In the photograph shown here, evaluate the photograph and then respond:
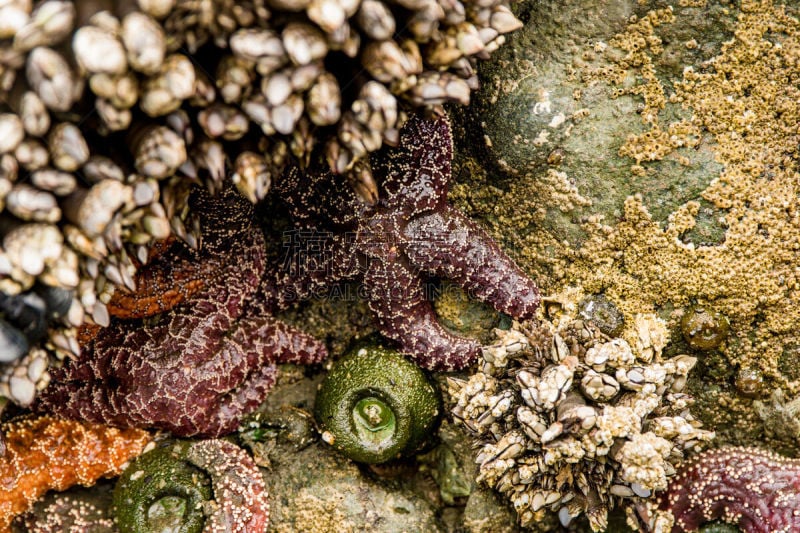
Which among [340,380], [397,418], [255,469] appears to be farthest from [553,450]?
[255,469]

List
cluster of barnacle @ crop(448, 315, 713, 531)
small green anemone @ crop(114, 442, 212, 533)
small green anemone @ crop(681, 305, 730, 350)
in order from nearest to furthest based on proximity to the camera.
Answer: cluster of barnacle @ crop(448, 315, 713, 531) → small green anemone @ crop(681, 305, 730, 350) → small green anemone @ crop(114, 442, 212, 533)

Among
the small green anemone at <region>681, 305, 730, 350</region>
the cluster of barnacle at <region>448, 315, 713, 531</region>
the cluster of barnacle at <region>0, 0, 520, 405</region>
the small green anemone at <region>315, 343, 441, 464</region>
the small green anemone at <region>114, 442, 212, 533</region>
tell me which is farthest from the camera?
the small green anemone at <region>315, 343, 441, 464</region>

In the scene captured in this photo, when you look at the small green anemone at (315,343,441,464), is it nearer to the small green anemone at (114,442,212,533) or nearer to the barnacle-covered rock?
the barnacle-covered rock

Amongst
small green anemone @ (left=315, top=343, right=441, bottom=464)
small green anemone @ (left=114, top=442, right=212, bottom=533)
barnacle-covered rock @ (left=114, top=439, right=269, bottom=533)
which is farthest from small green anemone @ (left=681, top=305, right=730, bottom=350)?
small green anemone @ (left=114, top=442, right=212, bottom=533)

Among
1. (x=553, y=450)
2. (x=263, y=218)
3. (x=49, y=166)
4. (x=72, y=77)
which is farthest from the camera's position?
(x=263, y=218)

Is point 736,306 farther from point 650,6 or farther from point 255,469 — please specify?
point 255,469

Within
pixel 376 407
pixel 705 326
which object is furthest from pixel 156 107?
pixel 705 326

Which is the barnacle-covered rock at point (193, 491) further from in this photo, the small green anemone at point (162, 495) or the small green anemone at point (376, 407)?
the small green anemone at point (376, 407)
